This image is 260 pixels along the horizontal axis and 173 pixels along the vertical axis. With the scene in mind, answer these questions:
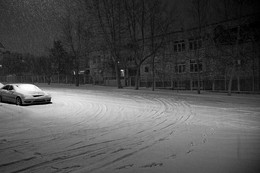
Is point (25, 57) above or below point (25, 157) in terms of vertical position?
above

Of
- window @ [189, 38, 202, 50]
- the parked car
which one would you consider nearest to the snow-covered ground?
the parked car

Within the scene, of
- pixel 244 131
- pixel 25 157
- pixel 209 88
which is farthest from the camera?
pixel 209 88

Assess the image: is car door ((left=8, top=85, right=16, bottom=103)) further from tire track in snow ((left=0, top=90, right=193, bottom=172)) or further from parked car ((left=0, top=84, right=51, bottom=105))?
tire track in snow ((left=0, top=90, right=193, bottom=172))

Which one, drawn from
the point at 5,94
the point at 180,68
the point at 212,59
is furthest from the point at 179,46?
the point at 5,94

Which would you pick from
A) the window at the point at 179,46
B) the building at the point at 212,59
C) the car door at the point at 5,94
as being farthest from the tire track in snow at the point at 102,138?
the window at the point at 179,46

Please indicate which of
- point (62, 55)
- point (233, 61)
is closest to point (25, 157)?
point (233, 61)

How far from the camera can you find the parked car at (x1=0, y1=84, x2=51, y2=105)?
14598 mm

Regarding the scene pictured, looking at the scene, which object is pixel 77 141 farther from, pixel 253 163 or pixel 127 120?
pixel 253 163

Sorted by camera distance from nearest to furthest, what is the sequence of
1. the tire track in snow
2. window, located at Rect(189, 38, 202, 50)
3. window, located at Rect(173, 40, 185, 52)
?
1. the tire track in snow
2. window, located at Rect(189, 38, 202, 50)
3. window, located at Rect(173, 40, 185, 52)

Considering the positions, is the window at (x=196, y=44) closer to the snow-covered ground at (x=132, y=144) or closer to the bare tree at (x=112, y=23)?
the bare tree at (x=112, y=23)

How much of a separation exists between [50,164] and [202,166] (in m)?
3.05

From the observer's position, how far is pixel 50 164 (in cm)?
475

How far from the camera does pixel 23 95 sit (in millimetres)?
14594

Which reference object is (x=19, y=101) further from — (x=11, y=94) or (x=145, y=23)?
(x=145, y=23)
